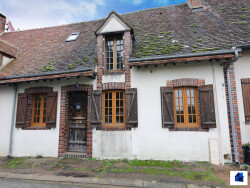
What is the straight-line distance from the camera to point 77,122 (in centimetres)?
667

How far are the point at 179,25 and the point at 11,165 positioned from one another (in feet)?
30.1

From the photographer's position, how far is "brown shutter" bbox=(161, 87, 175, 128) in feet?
18.5

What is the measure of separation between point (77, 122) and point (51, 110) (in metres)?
1.15

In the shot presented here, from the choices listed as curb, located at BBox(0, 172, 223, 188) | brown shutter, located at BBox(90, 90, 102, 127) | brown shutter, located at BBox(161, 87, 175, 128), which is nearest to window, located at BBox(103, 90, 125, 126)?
brown shutter, located at BBox(90, 90, 102, 127)

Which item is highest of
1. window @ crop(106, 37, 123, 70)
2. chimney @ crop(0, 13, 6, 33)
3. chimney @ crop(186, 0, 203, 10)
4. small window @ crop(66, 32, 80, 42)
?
chimney @ crop(0, 13, 6, 33)

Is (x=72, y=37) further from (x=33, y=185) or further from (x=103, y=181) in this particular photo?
(x=103, y=181)

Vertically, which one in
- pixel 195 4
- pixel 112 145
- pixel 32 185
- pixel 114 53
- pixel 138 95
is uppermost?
pixel 195 4

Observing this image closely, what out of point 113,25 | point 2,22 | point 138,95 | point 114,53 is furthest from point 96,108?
point 2,22

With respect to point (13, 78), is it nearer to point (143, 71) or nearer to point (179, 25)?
point (143, 71)

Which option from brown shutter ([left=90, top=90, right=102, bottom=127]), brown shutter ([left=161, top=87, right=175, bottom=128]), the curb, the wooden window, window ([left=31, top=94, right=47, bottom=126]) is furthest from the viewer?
window ([left=31, top=94, right=47, bottom=126])

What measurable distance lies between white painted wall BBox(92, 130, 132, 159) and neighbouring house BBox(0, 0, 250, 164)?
36 mm

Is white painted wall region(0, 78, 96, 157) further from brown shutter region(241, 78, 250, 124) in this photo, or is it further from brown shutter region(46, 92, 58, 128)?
brown shutter region(241, 78, 250, 124)

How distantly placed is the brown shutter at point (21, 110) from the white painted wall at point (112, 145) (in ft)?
10.7

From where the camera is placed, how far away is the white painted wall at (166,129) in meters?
5.40
